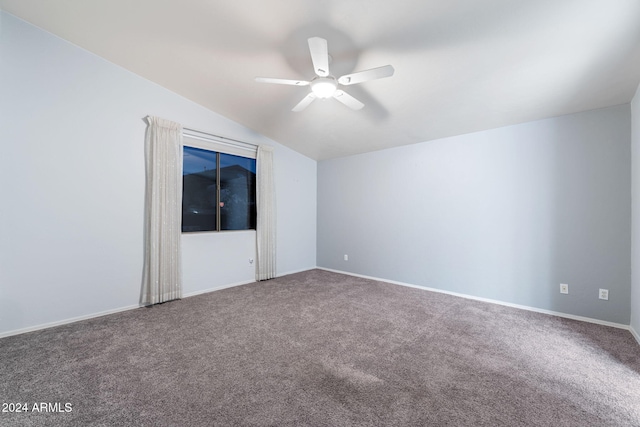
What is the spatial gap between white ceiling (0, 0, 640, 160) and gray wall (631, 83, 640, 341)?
9.7 inches

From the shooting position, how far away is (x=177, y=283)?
342 cm

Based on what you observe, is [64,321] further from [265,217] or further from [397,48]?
[397,48]

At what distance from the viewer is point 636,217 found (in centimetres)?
244

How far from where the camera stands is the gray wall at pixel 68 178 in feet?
8.00

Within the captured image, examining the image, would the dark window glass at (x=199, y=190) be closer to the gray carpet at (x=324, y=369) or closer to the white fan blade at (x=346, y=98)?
the gray carpet at (x=324, y=369)

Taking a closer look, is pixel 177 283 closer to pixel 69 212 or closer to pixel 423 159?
pixel 69 212

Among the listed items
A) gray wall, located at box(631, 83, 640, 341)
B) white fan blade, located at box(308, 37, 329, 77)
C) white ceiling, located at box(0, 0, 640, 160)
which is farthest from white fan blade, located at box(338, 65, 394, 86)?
gray wall, located at box(631, 83, 640, 341)

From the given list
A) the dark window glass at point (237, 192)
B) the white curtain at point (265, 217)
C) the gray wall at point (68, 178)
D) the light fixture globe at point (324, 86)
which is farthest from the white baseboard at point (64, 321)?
the light fixture globe at point (324, 86)

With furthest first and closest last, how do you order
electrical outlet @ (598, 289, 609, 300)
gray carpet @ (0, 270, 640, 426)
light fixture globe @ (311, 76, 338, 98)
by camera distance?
electrical outlet @ (598, 289, 609, 300), light fixture globe @ (311, 76, 338, 98), gray carpet @ (0, 270, 640, 426)

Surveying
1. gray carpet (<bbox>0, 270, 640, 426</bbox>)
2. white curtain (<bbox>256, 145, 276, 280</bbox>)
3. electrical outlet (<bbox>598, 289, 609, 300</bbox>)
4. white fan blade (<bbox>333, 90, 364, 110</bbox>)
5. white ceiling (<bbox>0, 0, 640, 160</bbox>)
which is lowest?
gray carpet (<bbox>0, 270, 640, 426</bbox>)

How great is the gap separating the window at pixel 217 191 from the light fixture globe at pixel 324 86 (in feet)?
7.55

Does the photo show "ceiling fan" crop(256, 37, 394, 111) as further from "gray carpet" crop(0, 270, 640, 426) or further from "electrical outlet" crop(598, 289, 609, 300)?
"electrical outlet" crop(598, 289, 609, 300)

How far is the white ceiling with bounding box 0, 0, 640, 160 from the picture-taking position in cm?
187

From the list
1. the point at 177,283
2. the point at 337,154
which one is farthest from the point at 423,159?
the point at 177,283
